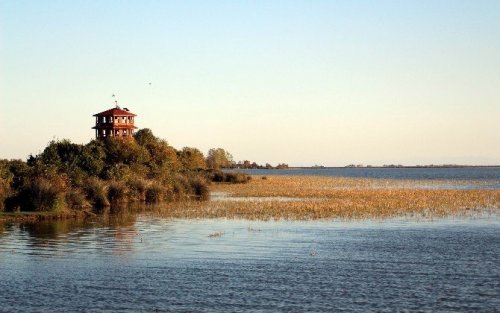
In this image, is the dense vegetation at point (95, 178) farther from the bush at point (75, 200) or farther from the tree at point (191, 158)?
the tree at point (191, 158)

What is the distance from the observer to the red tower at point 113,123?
117312mm

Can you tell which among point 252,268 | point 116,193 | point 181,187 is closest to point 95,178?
point 116,193

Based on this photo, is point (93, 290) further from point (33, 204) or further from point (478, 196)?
point (478, 196)

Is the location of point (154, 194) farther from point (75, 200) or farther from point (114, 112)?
point (114, 112)

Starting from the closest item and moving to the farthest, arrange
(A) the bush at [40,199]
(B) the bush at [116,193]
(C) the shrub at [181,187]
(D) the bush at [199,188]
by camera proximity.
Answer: (A) the bush at [40,199] → (B) the bush at [116,193] → (C) the shrub at [181,187] → (D) the bush at [199,188]

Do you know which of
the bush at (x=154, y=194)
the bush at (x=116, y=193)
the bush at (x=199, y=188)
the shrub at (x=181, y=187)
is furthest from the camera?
the bush at (x=199, y=188)

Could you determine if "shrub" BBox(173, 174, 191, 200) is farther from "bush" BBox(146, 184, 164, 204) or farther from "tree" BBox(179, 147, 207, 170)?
"tree" BBox(179, 147, 207, 170)

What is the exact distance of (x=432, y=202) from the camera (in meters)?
65.8

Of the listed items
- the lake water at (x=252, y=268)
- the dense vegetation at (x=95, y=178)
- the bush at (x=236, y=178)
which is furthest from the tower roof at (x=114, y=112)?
the lake water at (x=252, y=268)

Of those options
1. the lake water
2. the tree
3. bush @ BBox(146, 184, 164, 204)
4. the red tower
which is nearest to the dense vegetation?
bush @ BBox(146, 184, 164, 204)

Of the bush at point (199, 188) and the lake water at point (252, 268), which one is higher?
the bush at point (199, 188)

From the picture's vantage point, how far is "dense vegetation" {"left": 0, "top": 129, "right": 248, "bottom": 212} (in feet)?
183

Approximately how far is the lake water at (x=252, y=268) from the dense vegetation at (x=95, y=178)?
8.88m

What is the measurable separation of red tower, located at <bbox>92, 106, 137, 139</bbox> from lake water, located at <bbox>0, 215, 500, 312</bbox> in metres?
71.5
